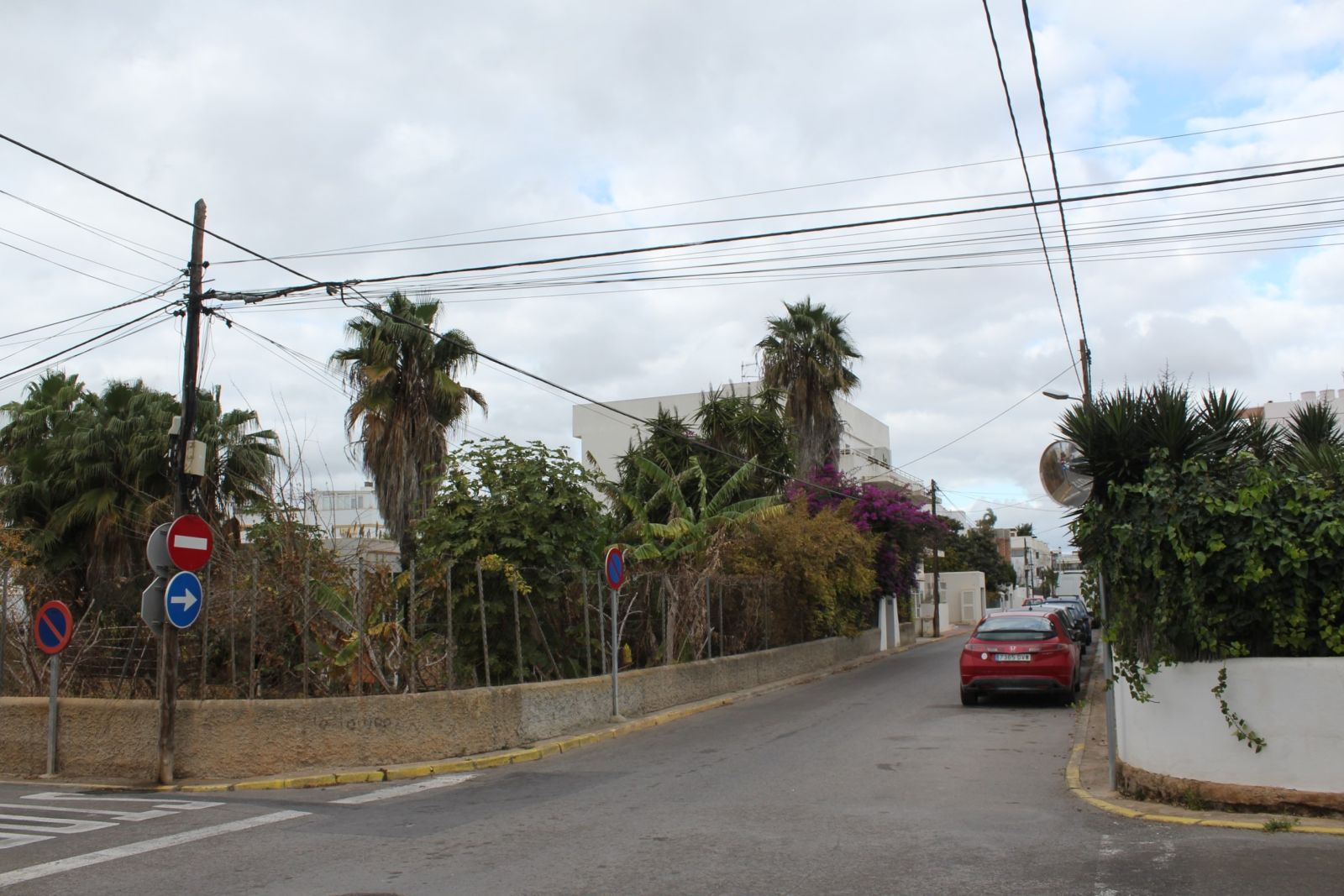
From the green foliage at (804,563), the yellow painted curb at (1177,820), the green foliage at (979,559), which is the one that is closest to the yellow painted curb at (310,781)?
the yellow painted curb at (1177,820)

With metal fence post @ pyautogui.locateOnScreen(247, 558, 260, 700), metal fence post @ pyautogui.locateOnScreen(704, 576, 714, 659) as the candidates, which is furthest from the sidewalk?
metal fence post @ pyautogui.locateOnScreen(247, 558, 260, 700)

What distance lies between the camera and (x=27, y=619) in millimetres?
14539

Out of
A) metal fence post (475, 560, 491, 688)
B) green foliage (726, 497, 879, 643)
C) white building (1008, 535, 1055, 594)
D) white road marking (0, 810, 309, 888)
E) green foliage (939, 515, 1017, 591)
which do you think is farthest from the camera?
white building (1008, 535, 1055, 594)

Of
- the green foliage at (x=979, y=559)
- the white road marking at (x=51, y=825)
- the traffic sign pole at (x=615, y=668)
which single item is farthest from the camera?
the green foliage at (x=979, y=559)

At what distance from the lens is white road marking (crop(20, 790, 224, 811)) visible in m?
10.3


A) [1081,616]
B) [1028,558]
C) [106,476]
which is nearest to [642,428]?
[1081,616]

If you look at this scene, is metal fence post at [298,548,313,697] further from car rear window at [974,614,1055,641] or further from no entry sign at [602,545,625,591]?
car rear window at [974,614,1055,641]

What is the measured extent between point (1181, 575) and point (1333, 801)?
1.99 metres

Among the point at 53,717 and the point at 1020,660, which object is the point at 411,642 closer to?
the point at 53,717

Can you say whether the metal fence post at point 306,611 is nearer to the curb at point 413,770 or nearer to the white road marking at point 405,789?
the curb at point 413,770

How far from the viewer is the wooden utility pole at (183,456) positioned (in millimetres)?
11766

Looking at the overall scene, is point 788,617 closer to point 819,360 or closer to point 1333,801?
point 819,360

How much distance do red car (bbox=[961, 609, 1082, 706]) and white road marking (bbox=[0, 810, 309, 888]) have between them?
11.2m

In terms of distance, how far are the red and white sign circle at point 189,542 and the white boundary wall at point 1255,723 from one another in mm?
9932
